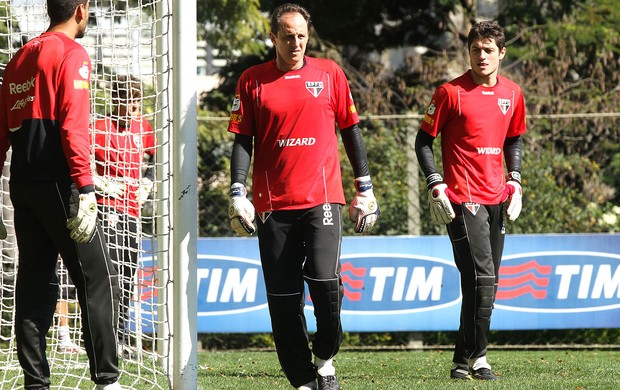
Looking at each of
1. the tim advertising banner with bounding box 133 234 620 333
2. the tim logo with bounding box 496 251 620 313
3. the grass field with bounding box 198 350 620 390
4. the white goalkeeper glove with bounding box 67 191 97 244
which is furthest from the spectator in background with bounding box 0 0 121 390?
the tim logo with bounding box 496 251 620 313

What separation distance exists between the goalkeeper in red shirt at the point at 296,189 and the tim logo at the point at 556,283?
482 centimetres

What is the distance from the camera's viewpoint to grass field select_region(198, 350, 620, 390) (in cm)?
678

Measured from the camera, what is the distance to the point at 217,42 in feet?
50.0

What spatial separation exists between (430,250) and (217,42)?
5882 mm

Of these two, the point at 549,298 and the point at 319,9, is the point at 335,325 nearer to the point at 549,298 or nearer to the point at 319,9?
the point at 549,298

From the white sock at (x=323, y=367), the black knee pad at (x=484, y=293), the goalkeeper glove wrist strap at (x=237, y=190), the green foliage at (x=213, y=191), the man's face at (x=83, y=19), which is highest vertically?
the man's face at (x=83, y=19)

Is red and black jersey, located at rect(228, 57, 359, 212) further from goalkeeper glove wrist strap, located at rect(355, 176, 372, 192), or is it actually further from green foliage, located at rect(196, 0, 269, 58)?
green foliage, located at rect(196, 0, 269, 58)

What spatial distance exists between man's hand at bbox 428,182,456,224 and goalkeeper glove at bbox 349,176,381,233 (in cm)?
94

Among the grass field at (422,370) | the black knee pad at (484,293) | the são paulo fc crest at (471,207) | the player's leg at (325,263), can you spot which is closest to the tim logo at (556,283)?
the grass field at (422,370)

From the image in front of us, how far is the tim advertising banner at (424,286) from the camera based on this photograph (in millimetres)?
10562

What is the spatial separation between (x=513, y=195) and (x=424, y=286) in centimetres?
353

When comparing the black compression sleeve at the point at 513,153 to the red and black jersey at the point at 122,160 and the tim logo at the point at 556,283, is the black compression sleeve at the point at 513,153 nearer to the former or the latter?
the red and black jersey at the point at 122,160

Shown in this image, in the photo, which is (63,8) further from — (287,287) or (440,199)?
(440,199)

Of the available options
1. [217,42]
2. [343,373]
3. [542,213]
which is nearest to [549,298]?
[542,213]
